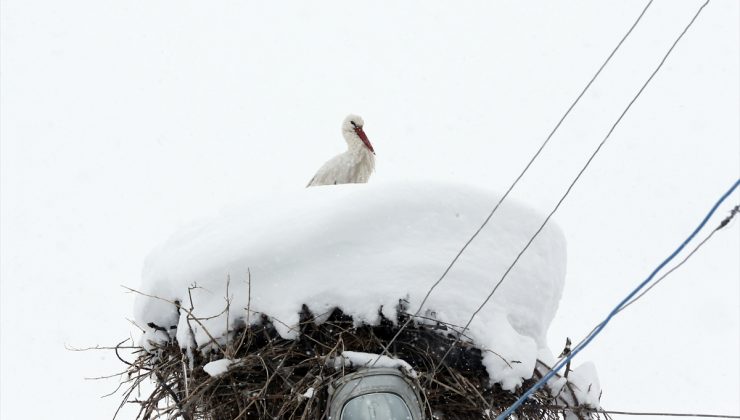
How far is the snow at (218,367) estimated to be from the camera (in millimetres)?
2541

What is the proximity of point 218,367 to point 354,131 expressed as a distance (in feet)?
11.0

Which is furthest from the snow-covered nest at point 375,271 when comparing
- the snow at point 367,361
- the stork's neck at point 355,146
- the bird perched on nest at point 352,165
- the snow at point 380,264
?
the stork's neck at point 355,146

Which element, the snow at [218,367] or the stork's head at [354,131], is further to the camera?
the stork's head at [354,131]

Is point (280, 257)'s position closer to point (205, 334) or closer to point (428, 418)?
point (205, 334)

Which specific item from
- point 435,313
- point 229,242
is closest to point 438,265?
point 435,313

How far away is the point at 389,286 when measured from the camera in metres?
2.58

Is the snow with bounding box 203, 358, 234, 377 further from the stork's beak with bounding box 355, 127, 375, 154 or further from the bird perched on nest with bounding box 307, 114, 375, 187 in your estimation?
the stork's beak with bounding box 355, 127, 375, 154

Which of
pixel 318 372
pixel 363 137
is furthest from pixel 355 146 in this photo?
pixel 318 372

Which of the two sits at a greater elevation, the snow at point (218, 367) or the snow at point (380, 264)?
the snow at point (380, 264)

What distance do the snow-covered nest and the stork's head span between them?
276 cm

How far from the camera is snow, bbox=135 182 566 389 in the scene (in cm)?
259

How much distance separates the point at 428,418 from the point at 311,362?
46 centimetres

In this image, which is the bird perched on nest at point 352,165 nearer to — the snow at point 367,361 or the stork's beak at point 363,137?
the stork's beak at point 363,137

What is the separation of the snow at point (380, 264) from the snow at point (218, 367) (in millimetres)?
127
